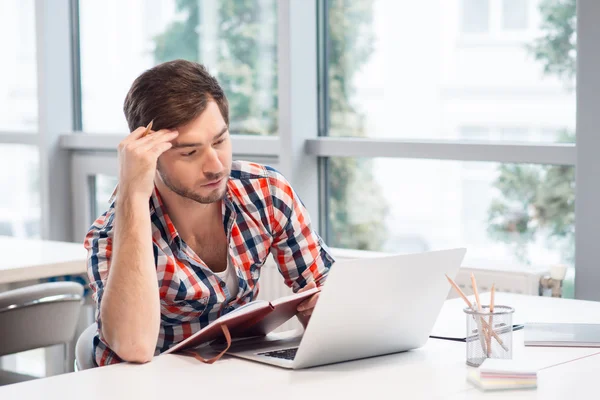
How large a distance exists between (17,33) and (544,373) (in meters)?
4.17

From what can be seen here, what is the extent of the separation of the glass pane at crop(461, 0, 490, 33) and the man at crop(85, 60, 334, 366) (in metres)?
1.43

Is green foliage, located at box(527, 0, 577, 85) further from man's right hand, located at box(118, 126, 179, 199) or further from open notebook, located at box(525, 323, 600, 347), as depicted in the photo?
man's right hand, located at box(118, 126, 179, 199)

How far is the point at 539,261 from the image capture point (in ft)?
10.6

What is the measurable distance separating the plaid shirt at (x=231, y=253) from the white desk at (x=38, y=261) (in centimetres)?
74

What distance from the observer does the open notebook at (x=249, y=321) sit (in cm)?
172

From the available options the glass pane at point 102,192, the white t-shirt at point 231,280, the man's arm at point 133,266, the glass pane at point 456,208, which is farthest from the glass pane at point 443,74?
the man's arm at point 133,266

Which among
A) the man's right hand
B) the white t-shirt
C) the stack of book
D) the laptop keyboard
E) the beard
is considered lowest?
the laptop keyboard

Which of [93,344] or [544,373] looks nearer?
[544,373]

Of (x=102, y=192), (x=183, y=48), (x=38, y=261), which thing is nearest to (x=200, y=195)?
(x=38, y=261)

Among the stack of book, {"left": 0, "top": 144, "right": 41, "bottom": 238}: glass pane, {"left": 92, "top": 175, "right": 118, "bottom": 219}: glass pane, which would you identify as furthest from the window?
{"left": 0, "top": 144, "right": 41, "bottom": 238}: glass pane

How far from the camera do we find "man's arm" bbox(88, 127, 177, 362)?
177cm

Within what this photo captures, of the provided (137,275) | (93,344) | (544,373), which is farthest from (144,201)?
(544,373)

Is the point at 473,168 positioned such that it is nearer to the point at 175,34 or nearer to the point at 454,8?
the point at 454,8

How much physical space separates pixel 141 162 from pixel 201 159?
143 millimetres
